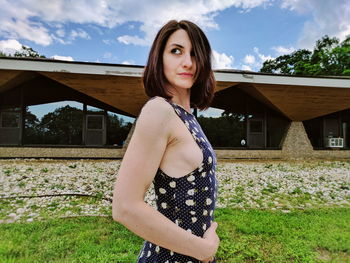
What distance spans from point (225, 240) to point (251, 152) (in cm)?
1135

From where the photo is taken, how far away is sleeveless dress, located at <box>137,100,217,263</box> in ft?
2.80

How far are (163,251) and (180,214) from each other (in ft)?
0.47

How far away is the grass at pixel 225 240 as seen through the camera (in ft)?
11.5

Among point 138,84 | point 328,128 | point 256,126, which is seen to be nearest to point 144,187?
point 138,84

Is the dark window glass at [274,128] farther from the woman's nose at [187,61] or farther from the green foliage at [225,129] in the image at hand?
the woman's nose at [187,61]

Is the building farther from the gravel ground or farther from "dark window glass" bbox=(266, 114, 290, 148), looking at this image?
the gravel ground

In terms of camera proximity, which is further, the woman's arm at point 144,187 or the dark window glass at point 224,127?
the dark window glass at point 224,127

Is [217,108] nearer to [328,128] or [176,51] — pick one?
[328,128]

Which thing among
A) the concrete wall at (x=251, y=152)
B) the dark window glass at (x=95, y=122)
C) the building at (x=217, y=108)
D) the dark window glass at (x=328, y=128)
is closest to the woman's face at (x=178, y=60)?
the building at (x=217, y=108)

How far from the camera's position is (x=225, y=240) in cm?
395

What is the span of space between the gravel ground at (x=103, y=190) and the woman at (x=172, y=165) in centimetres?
469

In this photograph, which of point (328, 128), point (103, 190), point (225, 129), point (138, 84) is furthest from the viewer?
point (328, 128)

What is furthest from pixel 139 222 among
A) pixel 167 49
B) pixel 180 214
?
pixel 167 49

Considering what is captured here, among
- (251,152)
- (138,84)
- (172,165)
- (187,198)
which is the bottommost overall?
(251,152)
